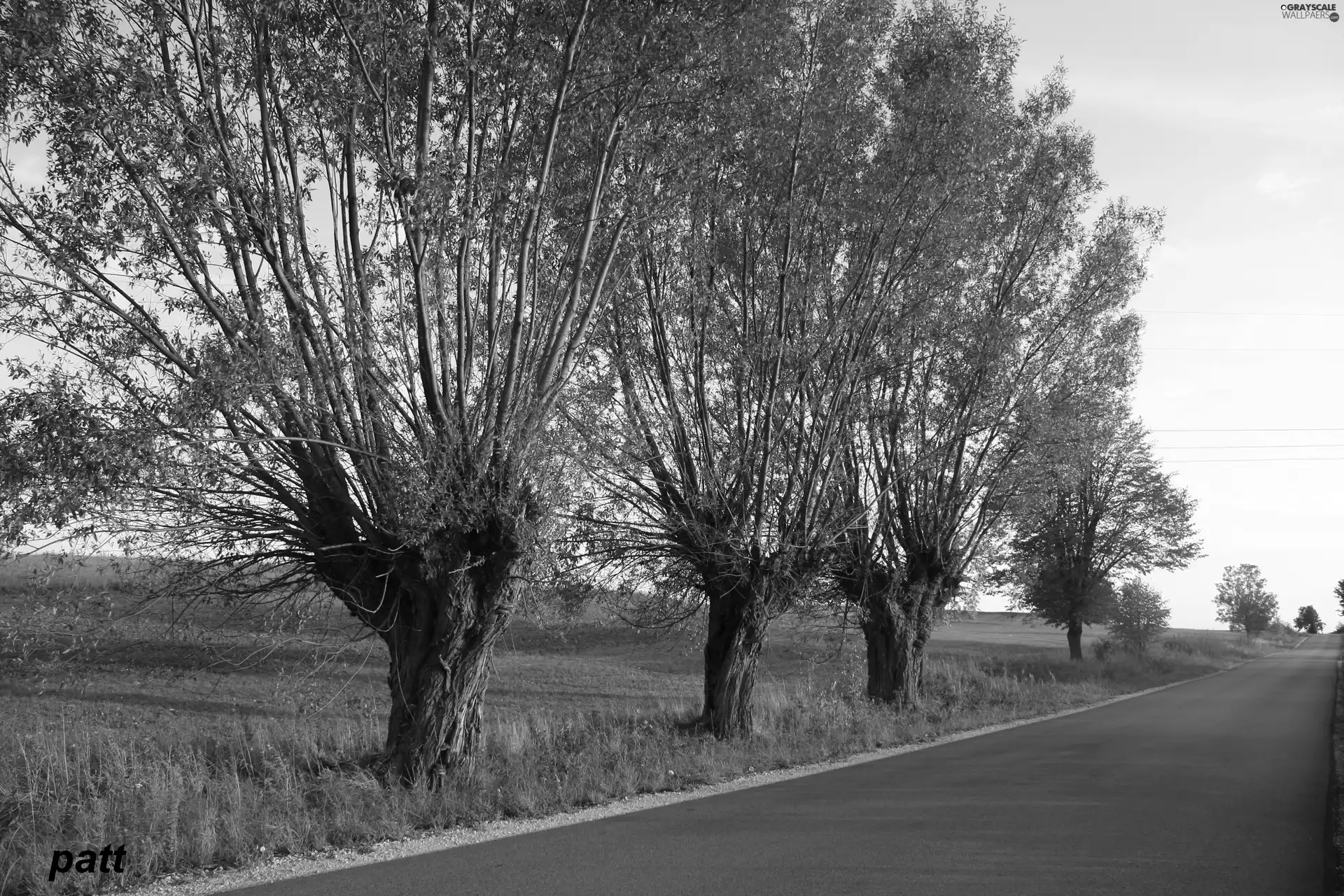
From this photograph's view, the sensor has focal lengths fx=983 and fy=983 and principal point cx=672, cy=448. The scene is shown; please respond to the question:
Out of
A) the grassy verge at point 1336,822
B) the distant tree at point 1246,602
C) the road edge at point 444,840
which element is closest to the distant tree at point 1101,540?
the grassy verge at point 1336,822

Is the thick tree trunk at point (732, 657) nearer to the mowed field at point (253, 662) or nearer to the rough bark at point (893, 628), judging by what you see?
the mowed field at point (253, 662)

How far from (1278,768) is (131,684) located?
22569 mm

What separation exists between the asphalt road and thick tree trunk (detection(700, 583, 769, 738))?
2.83m

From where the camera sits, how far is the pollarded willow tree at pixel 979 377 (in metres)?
19.2

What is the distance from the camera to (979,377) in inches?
763

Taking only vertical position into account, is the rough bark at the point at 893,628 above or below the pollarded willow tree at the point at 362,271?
below

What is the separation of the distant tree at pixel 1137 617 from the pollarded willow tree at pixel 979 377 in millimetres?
27701

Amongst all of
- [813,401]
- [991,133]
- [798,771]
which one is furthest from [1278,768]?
[991,133]

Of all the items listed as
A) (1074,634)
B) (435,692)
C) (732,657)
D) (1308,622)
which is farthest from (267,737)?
(1308,622)

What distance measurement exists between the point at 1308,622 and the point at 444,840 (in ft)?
652

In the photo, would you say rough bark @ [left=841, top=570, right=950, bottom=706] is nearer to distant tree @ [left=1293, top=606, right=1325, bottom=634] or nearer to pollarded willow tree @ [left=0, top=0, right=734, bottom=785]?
pollarded willow tree @ [left=0, top=0, right=734, bottom=785]

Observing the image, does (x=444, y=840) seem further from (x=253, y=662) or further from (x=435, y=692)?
(x=253, y=662)

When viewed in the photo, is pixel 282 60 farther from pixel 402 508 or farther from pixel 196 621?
pixel 196 621

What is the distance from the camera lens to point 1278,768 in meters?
12.9
